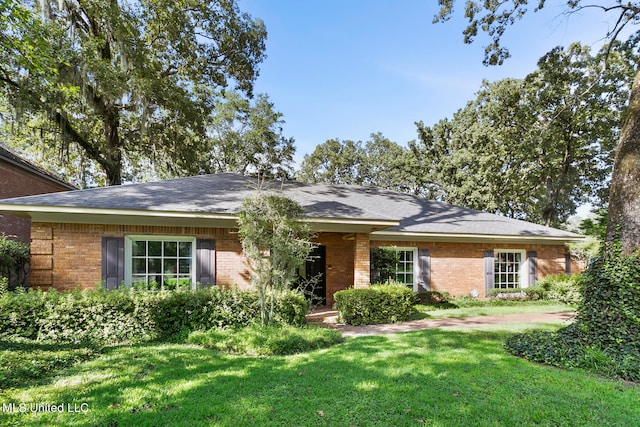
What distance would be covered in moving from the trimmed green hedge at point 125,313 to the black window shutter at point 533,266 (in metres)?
10.5

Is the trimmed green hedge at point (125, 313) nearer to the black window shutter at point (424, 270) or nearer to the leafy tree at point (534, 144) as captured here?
the black window shutter at point (424, 270)

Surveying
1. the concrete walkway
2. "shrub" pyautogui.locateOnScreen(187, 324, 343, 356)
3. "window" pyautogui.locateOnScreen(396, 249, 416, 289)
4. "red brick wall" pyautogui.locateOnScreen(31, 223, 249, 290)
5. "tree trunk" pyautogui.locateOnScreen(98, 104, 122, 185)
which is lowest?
the concrete walkway

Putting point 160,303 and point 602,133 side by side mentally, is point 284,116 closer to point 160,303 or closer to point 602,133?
point 602,133

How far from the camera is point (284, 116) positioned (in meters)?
28.3

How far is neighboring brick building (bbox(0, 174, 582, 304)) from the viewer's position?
8172 millimetres

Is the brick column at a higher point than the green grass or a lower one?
higher

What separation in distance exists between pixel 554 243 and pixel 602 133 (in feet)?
34.1

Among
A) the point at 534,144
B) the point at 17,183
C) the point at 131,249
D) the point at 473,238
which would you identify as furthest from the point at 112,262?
the point at 534,144

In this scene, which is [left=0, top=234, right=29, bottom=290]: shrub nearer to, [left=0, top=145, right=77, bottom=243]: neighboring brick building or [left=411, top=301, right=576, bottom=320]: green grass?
[left=0, top=145, right=77, bottom=243]: neighboring brick building

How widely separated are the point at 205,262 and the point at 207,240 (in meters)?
0.61

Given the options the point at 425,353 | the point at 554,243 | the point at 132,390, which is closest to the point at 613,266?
the point at 425,353

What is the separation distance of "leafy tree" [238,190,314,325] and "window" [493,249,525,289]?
9770 millimetres

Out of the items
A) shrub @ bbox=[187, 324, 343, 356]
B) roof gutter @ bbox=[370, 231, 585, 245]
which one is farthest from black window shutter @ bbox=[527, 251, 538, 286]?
shrub @ bbox=[187, 324, 343, 356]

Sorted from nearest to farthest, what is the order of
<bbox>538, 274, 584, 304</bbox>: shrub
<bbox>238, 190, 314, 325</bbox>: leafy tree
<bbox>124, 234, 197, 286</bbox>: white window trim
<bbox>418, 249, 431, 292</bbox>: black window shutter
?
<bbox>238, 190, 314, 325</bbox>: leafy tree
<bbox>124, 234, 197, 286</bbox>: white window trim
<bbox>538, 274, 584, 304</bbox>: shrub
<bbox>418, 249, 431, 292</bbox>: black window shutter
